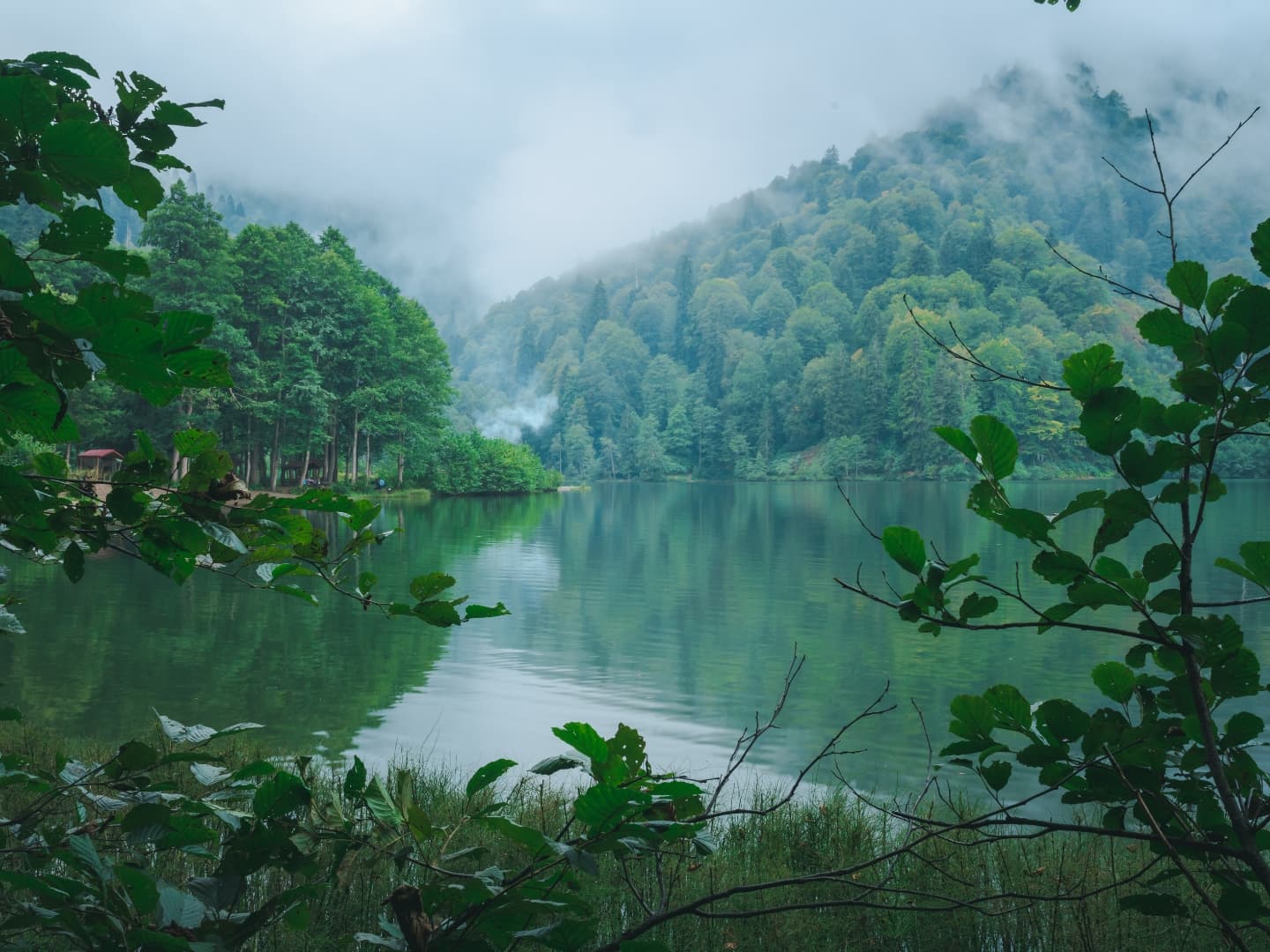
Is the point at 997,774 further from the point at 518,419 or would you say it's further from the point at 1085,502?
the point at 518,419

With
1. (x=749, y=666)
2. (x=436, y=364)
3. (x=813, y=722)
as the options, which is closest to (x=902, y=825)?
(x=813, y=722)

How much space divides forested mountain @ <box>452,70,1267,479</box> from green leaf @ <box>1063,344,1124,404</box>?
52024mm

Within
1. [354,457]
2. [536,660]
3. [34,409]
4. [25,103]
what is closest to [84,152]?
[25,103]

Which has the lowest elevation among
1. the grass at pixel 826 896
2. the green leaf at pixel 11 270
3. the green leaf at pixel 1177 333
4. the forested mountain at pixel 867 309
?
the grass at pixel 826 896

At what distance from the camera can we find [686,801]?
1.24 metres

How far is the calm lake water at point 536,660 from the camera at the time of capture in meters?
8.11

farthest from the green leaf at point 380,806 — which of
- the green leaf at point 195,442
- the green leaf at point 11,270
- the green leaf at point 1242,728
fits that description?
the green leaf at point 1242,728

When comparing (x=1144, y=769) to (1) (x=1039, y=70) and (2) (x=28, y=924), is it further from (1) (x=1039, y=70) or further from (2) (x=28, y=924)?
(1) (x=1039, y=70)

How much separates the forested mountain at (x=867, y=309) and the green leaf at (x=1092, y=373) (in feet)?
171

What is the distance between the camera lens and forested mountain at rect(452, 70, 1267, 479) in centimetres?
8194

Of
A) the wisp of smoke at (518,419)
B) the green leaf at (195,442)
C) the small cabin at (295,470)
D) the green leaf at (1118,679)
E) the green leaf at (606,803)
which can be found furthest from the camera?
the wisp of smoke at (518,419)

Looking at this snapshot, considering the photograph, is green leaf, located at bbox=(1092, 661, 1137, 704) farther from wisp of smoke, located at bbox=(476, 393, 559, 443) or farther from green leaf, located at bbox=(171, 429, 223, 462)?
wisp of smoke, located at bbox=(476, 393, 559, 443)

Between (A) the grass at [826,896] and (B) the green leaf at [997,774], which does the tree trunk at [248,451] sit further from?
(B) the green leaf at [997,774]

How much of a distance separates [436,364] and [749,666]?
3703cm
